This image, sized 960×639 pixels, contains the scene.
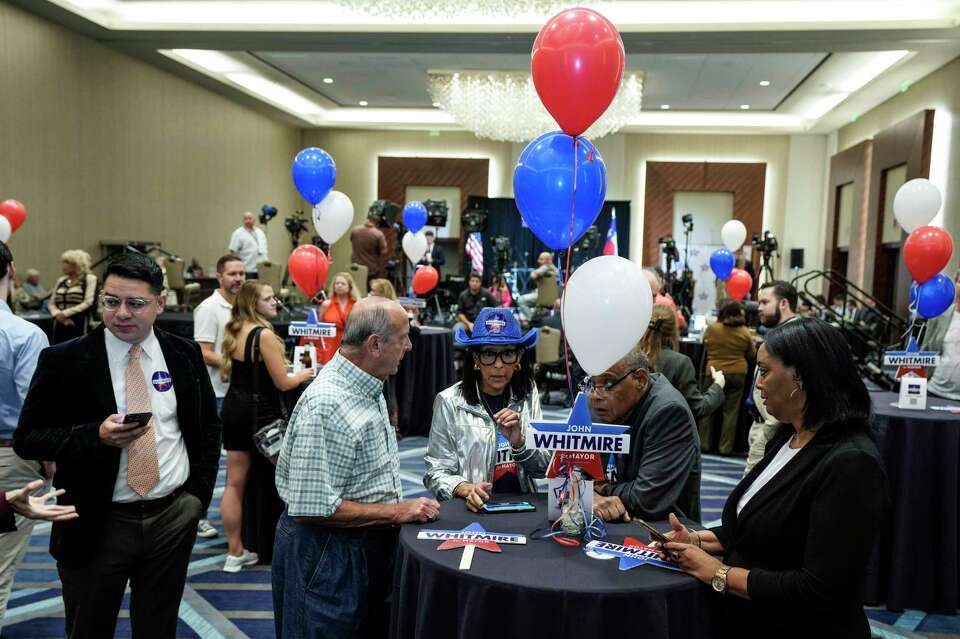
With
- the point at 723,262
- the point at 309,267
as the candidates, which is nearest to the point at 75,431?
the point at 309,267

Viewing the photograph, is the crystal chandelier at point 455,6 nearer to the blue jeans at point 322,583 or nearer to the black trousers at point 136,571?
the black trousers at point 136,571

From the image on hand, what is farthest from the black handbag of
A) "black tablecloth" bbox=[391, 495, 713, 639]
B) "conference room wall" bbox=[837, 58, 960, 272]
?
"conference room wall" bbox=[837, 58, 960, 272]

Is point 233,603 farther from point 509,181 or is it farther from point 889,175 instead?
point 509,181

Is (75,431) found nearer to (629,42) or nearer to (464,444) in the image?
(464,444)

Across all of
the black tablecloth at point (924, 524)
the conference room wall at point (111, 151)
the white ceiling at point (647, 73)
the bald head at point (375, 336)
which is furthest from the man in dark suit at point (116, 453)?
the white ceiling at point (647, 73)

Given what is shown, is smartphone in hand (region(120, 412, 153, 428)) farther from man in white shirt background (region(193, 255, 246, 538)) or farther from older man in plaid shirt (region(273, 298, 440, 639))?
man in white shirt background (region(193, 255, 246, 538))

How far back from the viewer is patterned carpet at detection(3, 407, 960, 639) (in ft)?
9.81

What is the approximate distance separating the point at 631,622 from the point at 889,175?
12041 mm

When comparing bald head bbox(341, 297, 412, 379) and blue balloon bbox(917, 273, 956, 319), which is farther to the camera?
blue balloon bbox(917, 273, 956, 319)

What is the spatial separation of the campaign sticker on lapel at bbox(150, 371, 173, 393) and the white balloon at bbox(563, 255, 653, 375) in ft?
4.03

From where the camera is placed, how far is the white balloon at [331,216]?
5445 millimetres

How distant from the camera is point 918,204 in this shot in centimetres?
531

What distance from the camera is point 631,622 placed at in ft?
5.25

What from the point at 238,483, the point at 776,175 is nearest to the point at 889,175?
the point at 776,175
